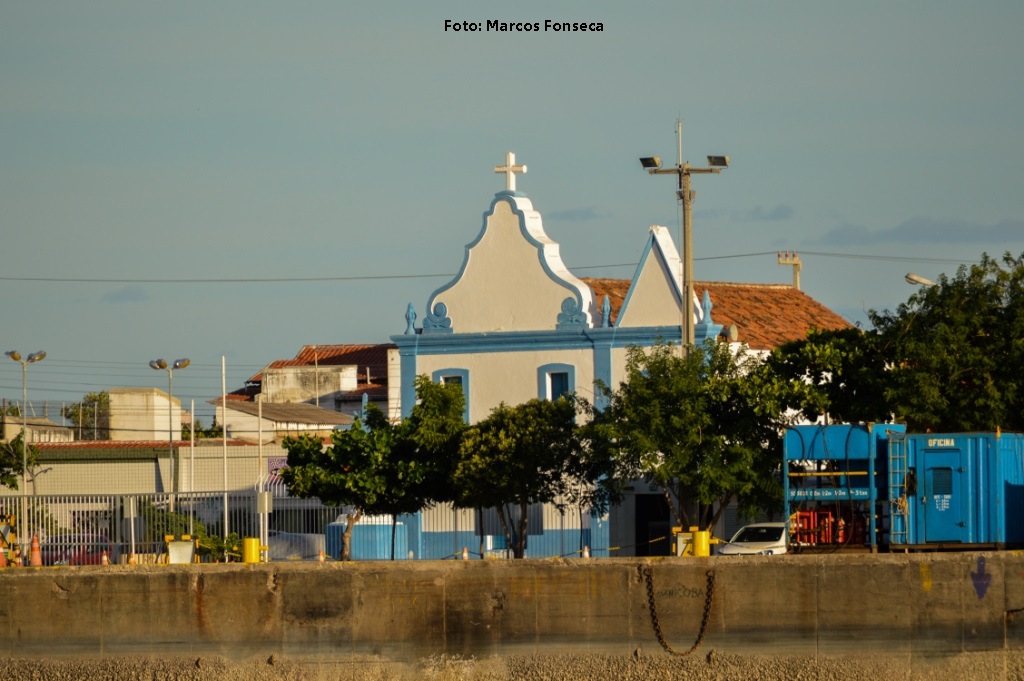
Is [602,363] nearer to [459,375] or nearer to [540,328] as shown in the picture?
[540,328]

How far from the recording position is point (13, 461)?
176 ft

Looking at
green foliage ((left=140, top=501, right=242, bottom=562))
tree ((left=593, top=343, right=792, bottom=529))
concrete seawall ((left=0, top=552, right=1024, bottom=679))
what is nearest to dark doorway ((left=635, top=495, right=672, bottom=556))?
tree ((left=593, top=343, right=792, bottom=529))

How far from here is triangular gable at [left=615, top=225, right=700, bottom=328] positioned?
42938mm

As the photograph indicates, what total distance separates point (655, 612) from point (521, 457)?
38.0 feet

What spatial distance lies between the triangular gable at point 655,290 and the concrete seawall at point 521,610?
58.1ft

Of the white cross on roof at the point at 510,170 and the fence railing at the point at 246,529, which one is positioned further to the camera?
the white cross on roof at the point at 510,170

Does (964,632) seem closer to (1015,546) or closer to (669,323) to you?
(1015,546)

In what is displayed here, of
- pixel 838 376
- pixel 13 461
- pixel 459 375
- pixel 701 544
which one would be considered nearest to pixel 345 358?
pixel 13 461

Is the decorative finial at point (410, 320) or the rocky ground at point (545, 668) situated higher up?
the decorative finial at point (410, 320)

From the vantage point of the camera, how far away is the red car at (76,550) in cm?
3706

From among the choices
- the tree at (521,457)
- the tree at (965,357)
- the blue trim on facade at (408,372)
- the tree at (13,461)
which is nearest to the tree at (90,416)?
the tree at (13,461)

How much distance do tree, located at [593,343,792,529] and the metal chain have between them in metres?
7.99

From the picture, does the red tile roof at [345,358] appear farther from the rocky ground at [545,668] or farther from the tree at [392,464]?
the rocky ground at [545,668]

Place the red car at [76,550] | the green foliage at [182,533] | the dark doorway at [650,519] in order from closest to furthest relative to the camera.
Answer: the green foliage at [182,533] < the red car at [76,550] < the dark doorway at [650,519]
